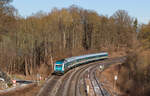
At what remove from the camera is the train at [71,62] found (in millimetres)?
40781

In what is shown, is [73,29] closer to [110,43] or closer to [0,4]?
[110,43]

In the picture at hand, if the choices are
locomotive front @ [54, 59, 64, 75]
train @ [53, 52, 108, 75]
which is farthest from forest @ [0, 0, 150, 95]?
locomotive front @ [54, 59, 64, 75]

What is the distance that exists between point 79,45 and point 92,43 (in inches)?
250

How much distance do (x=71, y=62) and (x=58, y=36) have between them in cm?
2051

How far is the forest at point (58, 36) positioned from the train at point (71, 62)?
7.37 m

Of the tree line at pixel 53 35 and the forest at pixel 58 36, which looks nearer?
the forest at pixel 58 36

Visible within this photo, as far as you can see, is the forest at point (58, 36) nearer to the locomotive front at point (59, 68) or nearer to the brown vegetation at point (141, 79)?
the brown vegetation at point (141, 79)

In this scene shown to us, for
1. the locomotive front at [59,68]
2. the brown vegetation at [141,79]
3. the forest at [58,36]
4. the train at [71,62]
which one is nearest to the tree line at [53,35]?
the forest at [58,36]

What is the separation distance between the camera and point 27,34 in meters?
44.7

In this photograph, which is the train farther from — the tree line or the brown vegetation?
the brown vegetation

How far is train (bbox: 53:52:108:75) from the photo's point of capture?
40781 mm

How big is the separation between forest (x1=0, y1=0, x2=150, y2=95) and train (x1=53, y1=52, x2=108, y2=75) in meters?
7.37

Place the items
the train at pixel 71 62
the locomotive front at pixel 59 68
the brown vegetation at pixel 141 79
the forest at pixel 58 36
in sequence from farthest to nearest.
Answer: the train at pixel 71 62 < the locomotive front at pixel 59 68 < the forest at pixel 58 36 < the brown vegetation at pixel 141 79

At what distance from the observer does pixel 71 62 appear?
4762 cm
